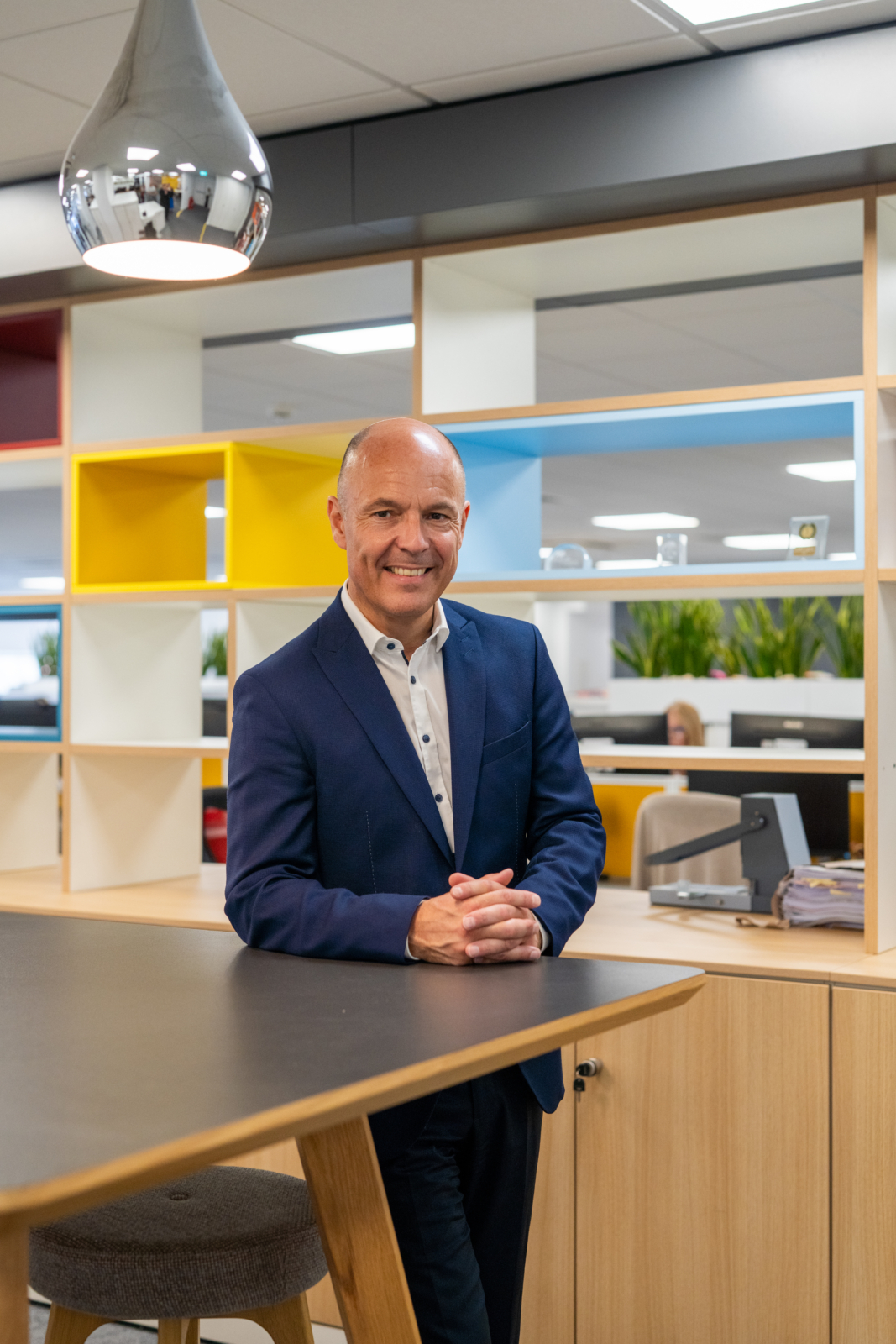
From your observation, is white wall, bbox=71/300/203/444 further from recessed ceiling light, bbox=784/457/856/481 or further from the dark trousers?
recessed ceiling light, bbox=784/457/856/481

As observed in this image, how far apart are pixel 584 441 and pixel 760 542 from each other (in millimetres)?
11294

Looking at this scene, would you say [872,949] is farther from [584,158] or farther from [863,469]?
[584,158]

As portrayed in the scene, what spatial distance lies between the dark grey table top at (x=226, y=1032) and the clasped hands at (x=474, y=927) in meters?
0.03

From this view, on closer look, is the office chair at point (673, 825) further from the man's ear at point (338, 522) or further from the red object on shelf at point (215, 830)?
the man's ear at point (338, 522)

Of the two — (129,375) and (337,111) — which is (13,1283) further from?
(129,375)

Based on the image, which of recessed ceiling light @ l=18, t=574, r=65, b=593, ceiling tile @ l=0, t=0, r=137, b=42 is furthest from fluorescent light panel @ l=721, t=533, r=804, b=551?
ceiling tile @ l=0, t=0, r=137, b=42

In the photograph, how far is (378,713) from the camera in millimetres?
1821

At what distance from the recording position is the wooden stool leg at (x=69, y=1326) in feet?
5.87

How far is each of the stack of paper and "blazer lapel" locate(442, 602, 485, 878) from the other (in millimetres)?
1337

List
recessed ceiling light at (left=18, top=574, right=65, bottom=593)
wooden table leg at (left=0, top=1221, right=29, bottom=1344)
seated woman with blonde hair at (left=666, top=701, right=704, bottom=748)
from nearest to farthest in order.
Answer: wooden table leg at (left=0, top=1221, right=29, bottom=1344) < seated woman with blonde hair at (left=666, top=701, right=704, bottom=748) < recessed ceiling light at (left=18, top=574, right=65, bottom=593)

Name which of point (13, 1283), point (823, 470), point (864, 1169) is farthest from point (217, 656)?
point (13, 1283)

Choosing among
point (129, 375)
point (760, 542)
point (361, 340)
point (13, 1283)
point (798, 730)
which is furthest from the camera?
point (760, 542)

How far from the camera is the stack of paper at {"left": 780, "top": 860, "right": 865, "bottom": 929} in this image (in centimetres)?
293

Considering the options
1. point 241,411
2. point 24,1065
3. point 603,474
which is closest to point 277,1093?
point 24,1065
